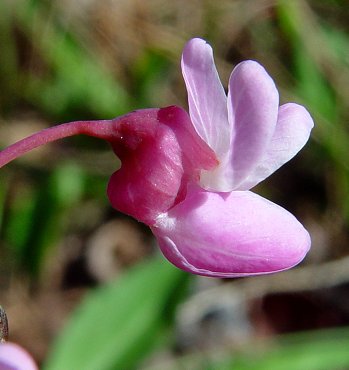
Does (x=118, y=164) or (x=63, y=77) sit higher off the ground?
(x=63, y=77)

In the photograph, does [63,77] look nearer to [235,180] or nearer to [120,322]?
[120,322]

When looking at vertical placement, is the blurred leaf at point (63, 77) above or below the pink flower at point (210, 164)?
below

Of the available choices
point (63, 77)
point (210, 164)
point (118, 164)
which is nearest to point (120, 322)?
point (118, 164)

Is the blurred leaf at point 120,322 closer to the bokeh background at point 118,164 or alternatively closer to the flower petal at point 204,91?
the bokeh background at point 118,164

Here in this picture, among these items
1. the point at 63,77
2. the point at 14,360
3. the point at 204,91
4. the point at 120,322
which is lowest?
the point at 120,322

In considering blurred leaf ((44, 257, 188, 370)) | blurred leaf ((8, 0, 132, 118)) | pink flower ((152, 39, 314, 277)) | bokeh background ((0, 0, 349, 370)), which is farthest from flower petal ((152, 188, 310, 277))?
blurred leaf ((8, 0, 132, 118))

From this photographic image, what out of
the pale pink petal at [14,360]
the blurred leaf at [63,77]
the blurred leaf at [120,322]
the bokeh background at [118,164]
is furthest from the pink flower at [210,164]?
the blurred leaf at [63,77]

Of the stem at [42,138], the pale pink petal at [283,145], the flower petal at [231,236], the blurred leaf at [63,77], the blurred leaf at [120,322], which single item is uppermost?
the pale pink petal at [283,145]

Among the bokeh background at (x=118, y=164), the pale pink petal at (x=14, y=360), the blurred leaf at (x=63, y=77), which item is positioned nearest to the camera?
the pale pink petal at (x=14, y=360)
